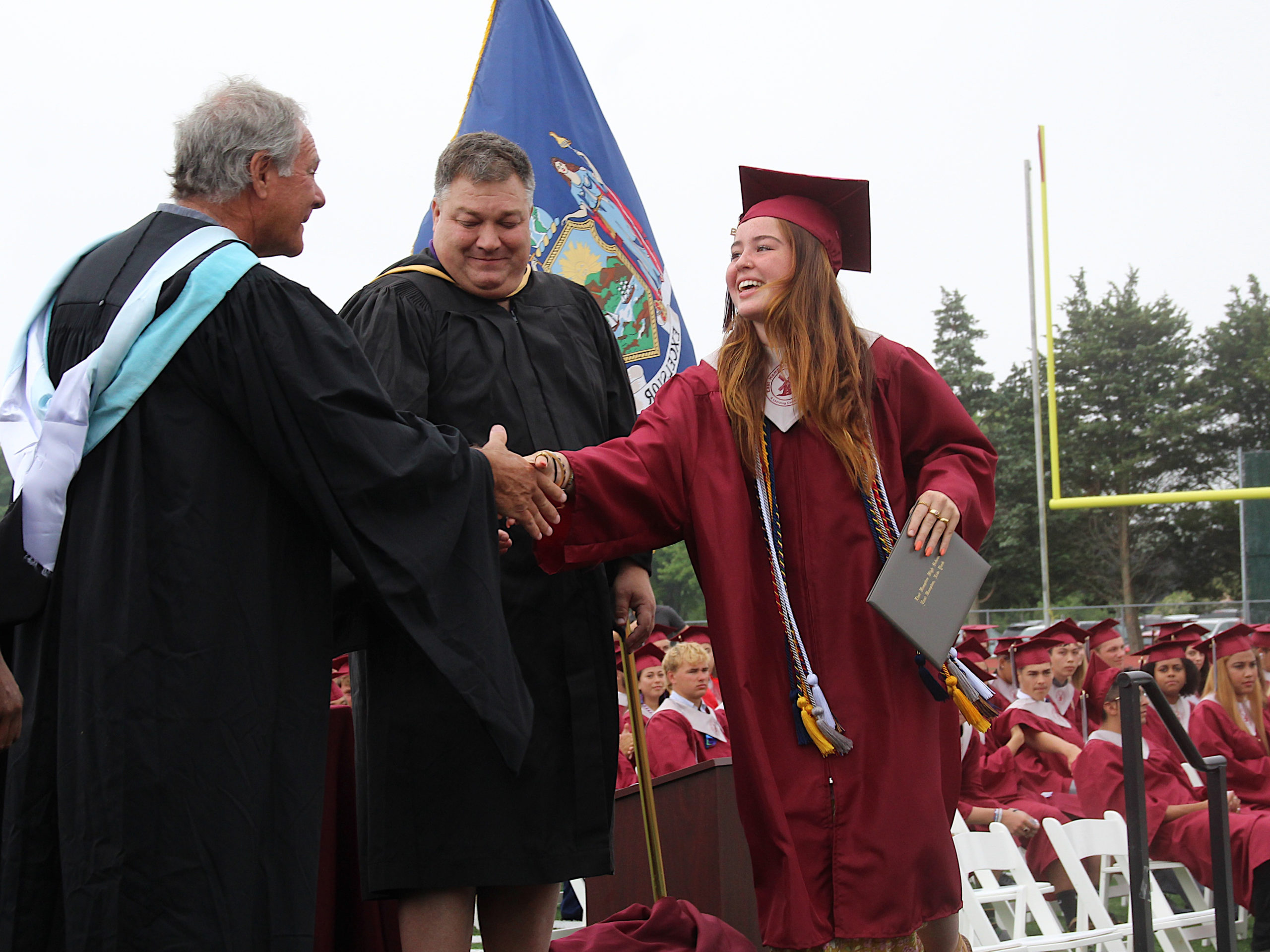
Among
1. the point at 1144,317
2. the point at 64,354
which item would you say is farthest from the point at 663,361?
the point at 1144,317

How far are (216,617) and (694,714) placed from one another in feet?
19.0

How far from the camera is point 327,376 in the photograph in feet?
7.41

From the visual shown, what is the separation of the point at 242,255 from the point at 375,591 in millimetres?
655

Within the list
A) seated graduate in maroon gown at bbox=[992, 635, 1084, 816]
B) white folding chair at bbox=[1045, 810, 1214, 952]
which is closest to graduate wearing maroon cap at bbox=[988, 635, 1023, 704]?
seated graduate in maroon gown at bbox=[992, 635, 1084, 816]

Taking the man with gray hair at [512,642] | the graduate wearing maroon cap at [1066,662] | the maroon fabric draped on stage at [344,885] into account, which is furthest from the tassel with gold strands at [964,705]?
the graduate wearing maroon cap at [1066,662]

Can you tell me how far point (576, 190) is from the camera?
5.04 metres

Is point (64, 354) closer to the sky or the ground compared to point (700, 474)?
closer to the sky

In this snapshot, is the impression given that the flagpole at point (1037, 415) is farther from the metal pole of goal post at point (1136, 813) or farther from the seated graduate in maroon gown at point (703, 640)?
the metal pole of goal post at point (1136, 813)

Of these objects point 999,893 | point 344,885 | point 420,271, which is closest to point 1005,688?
point 999,893

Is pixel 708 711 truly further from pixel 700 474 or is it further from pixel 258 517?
pixel 258 517

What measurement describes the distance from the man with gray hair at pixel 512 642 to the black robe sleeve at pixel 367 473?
0.92 ft

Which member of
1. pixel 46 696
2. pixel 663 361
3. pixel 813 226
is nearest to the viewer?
pixel 46 696

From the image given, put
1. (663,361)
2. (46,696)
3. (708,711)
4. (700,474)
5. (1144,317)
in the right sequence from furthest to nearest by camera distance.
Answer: (1144,317), (708,711), (663,361), (700,474), (46,696)

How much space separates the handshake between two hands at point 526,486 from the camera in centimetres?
262
